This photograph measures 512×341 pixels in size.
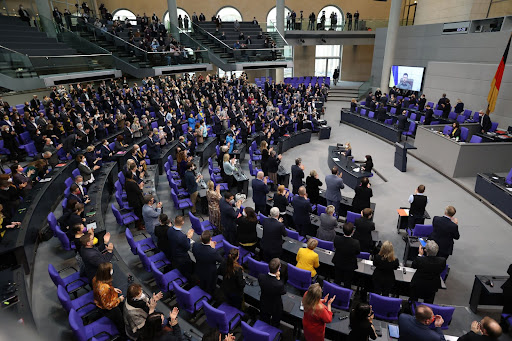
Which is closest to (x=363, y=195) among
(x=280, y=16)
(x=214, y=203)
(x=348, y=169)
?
(x=348, y=169)

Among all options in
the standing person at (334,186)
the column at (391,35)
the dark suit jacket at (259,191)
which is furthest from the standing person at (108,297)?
the column at (391,35)

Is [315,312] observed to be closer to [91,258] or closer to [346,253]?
[346,253]

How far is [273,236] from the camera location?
5773 mm

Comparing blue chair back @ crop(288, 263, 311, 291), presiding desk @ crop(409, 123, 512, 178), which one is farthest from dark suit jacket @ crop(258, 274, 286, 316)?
presiding desk @ crop(409, 123, 512, 178)

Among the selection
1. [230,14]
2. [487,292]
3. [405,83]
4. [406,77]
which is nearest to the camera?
[487,292]

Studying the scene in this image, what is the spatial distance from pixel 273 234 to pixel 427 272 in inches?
98.4

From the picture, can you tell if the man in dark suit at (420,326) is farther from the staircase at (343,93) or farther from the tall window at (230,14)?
the tall window at (230,14)

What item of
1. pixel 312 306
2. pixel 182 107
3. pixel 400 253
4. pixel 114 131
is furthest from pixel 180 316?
pixel 182 107

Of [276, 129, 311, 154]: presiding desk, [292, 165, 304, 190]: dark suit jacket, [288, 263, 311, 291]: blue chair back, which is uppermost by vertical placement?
[292, 165, 304, 190]: dark suit jacket

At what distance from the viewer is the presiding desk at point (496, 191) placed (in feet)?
28.6

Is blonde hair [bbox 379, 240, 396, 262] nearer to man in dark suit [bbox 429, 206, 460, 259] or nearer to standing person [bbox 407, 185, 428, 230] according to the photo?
man in dark suit [bbox 429, 206, 460, 259]

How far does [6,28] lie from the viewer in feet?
53.5

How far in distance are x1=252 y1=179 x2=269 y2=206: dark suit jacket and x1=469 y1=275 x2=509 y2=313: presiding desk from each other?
4.51 m

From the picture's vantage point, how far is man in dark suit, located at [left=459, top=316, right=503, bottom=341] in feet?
11.2
